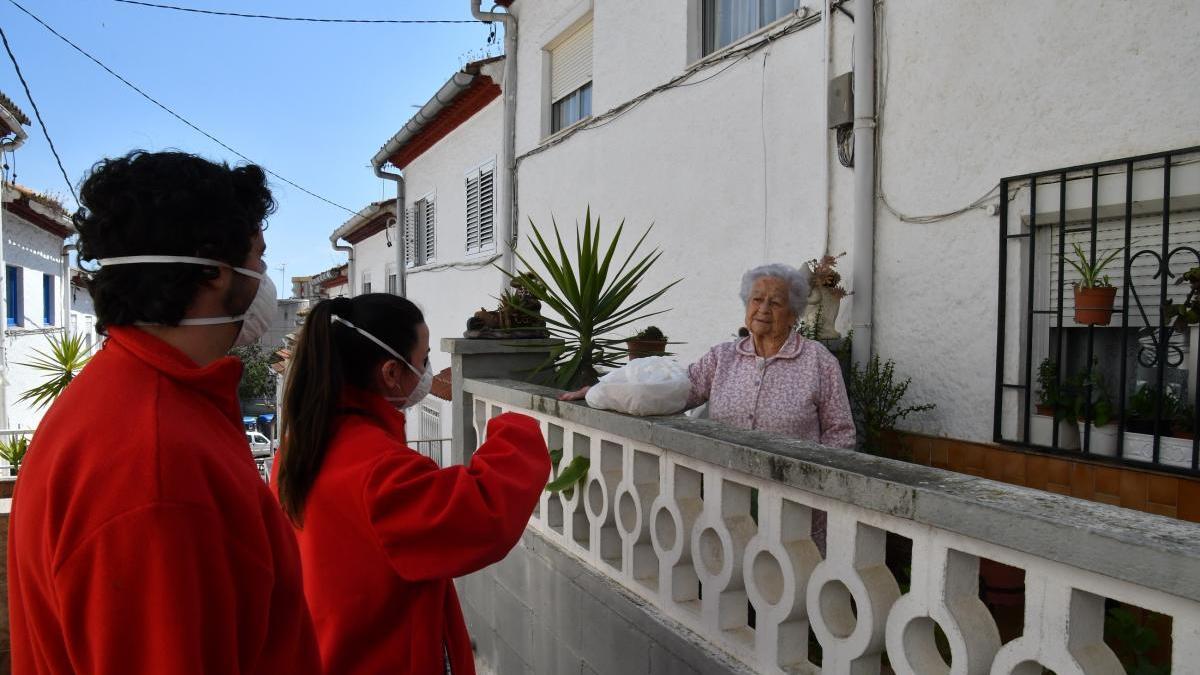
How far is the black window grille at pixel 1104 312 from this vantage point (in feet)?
10.8

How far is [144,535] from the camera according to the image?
1.03 metres

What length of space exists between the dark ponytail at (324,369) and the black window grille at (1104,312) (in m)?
3.03

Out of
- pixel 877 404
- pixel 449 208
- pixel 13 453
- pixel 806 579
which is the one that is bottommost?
pixel 13 453

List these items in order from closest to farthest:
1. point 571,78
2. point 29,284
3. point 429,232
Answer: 1. point 571,78
2. point 429,232
3. point 29,284

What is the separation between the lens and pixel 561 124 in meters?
8.96

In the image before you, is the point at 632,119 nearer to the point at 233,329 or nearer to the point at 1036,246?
the point at 1036,246

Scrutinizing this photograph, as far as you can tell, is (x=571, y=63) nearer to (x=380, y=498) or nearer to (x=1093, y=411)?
(x=1093, y=411)

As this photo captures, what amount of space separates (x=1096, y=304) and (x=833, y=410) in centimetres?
148

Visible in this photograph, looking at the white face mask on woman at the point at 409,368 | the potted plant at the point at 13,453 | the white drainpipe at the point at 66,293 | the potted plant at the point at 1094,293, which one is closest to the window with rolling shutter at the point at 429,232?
the potted plant at the point at 13,453

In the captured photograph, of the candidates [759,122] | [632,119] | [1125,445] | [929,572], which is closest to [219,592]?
[929,572]

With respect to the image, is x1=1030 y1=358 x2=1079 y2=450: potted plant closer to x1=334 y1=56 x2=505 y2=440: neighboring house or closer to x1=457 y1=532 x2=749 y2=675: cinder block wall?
x1=457 y1=532 x2=749 y2=675: cinder block wall

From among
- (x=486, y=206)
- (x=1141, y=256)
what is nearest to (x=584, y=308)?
(x=1141, y=256)

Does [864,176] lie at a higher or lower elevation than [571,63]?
lower

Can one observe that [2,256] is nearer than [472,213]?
No
